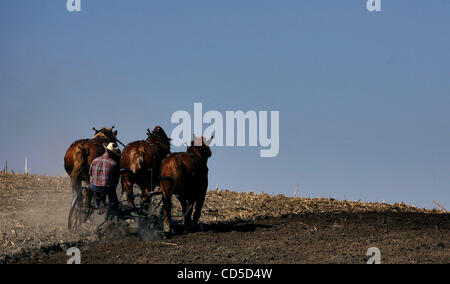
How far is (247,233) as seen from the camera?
57.5ft

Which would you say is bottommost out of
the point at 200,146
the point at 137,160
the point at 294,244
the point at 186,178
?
the point at 294,244

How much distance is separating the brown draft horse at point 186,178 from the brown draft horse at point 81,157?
272 centimetres

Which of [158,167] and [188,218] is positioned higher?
[158,167]

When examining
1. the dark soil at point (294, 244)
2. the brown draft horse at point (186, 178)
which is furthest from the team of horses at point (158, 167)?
the dark soil at point (294, 244)

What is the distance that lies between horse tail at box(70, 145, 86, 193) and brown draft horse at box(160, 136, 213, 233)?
9.48ft

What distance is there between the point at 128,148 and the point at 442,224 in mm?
10666

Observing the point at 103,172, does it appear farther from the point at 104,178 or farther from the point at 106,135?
the point at 106,135

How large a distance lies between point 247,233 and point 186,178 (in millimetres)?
2418

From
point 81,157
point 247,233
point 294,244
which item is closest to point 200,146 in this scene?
point 247,233

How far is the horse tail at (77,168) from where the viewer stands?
59.9ft

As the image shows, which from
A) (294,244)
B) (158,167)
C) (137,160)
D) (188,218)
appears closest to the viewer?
(294,244)

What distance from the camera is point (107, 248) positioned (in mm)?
14742
